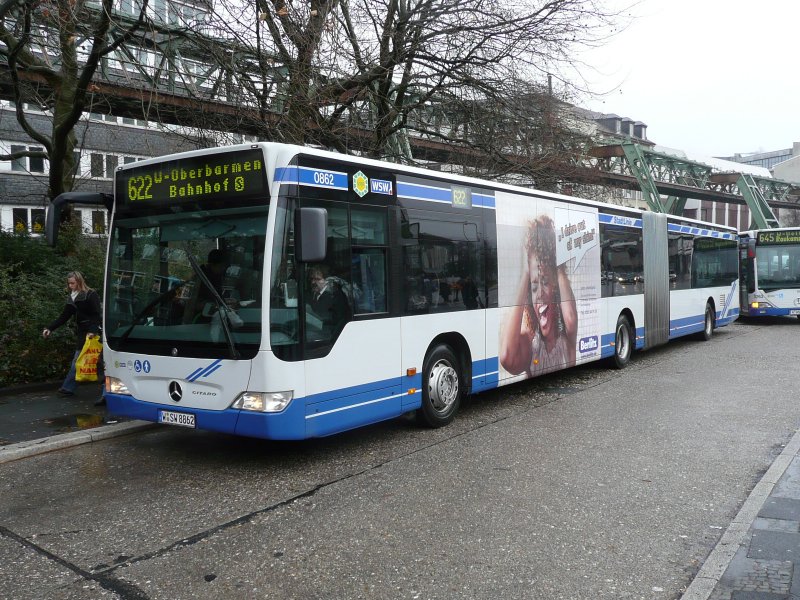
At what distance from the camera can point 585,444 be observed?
7.17 m

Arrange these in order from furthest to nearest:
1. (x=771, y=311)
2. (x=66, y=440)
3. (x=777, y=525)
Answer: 1. (x=771, y=311)
2. (x=66, y=440)
3. (x=777, y=525)

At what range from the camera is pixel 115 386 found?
22.5 feet

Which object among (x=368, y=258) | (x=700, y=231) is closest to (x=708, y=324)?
(x=700, y=231)

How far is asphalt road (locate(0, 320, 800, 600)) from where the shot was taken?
4.06 metres

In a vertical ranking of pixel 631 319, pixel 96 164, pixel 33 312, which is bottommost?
pixel 631 319

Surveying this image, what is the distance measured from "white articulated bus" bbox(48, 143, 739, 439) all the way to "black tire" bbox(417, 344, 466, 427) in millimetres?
22

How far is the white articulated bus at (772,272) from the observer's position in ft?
71.7

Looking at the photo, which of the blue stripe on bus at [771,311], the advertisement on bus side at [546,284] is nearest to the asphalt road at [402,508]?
the advertisement on bus side at [546,284]

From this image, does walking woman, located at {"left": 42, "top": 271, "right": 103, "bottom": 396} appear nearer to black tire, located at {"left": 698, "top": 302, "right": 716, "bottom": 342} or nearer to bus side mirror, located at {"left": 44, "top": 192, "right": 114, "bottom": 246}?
bus side mirror, located at {"left": 44, "top": 192, "right": 114, "bottom": 246}

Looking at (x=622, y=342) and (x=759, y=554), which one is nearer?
(x=759, y=554)

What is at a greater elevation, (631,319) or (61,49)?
(61,49)

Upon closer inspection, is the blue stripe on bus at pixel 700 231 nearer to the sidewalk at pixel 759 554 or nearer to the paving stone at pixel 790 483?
the paving stone at pixel 790 483

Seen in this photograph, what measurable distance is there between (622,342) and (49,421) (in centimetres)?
931

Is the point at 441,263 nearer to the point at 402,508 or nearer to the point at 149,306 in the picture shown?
the point at 149,306
